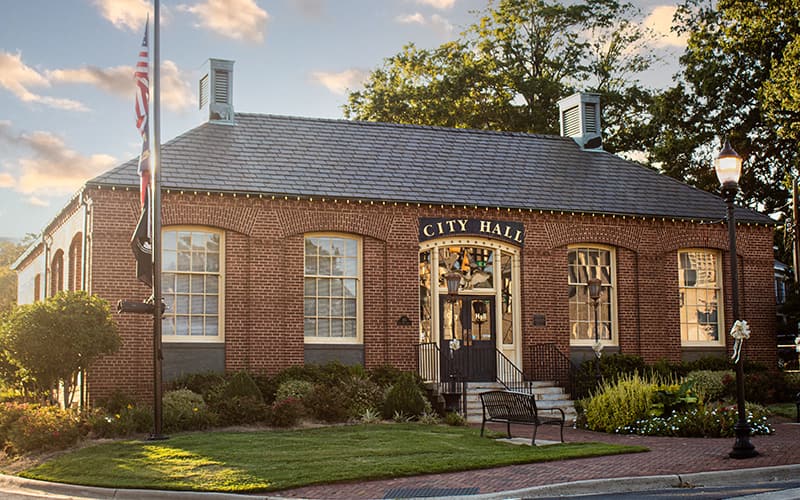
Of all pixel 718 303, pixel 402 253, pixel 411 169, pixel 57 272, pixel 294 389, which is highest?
pixel 411 169

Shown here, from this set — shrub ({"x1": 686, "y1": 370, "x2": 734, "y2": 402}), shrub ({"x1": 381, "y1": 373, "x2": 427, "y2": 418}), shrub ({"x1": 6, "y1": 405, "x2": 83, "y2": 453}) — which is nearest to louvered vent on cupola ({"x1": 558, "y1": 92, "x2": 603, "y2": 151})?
shrub ({"x1": 686, "y1": 370, "x2": 734, "y2": 402})

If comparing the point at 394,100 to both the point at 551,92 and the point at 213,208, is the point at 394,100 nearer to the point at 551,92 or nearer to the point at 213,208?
the point at 551,92

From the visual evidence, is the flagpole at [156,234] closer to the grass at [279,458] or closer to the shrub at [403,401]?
the grass at [279,458]

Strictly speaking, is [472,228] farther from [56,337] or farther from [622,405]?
[56,337]

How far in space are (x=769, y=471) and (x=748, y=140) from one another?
82.4 ft

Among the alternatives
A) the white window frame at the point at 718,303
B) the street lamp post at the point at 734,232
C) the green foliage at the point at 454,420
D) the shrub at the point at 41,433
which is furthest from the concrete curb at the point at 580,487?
the white window frame at the point at 718,303

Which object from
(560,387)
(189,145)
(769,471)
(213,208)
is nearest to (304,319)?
(213,208)

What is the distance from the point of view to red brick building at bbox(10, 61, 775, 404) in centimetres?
2088

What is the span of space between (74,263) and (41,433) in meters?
7.80

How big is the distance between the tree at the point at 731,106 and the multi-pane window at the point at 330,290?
51.1ft

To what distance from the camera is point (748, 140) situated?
1385 inches

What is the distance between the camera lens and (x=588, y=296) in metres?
24.5

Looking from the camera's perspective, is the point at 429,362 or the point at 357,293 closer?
the point at 429,362

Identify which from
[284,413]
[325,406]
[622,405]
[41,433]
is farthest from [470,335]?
[41,433]
